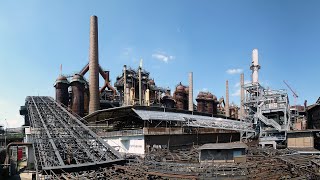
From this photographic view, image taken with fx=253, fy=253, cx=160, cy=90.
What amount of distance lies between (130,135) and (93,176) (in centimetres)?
1767

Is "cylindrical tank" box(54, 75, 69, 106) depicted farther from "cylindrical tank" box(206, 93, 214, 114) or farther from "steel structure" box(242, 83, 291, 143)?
"cylindrical tank" box(206, 93, 214, 114)

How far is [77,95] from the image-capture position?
201 ft

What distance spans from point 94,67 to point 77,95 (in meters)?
8.03

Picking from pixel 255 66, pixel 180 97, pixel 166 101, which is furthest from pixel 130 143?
pixel 180 97

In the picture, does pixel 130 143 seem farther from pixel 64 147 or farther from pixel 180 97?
pixel 180 97

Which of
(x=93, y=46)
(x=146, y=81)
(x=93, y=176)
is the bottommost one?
(x=93, y=176)

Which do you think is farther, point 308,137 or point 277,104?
point 277,104

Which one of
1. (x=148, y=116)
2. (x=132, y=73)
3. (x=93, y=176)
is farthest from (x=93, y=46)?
(x=93, y=176)

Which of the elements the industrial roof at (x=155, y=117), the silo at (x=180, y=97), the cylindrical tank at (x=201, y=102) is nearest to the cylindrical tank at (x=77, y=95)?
the industrial roof at (x=155, y=117)

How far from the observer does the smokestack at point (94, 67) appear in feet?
194

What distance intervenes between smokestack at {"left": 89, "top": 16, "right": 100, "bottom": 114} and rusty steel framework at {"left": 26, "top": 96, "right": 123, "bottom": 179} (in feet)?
54.5

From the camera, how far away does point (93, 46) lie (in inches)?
2393

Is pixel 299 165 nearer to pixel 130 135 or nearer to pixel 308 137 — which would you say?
pixel 308 137

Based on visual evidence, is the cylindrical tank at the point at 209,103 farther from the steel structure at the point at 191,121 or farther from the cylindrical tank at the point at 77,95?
the cylindrical tank at the point at 77,95
